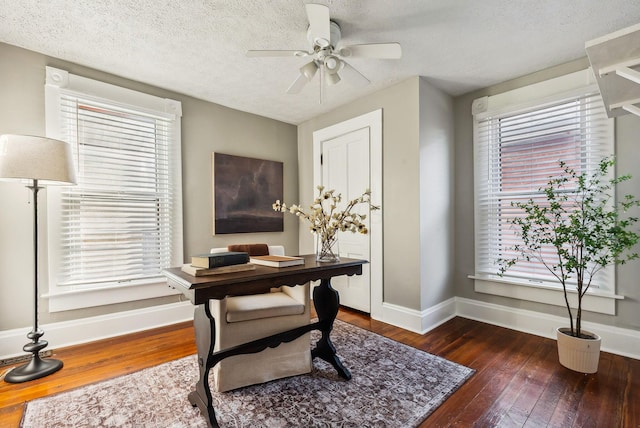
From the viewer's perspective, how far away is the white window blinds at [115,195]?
8.50 ft

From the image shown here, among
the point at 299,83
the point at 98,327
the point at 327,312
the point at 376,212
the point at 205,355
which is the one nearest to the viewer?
the point at 205,355

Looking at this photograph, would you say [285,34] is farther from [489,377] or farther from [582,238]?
[489,377]

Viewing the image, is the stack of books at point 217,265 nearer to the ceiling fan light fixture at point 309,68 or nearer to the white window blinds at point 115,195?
the ceiling fan light fixture at point 309,68

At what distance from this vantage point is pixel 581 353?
2.05 m

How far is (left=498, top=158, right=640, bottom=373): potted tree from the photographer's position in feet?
6.73

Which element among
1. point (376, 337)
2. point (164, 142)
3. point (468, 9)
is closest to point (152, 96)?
point (164, 142)

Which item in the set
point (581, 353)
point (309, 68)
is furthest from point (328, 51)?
point (581, 353)

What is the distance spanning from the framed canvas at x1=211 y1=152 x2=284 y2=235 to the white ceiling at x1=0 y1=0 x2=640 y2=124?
99 cm

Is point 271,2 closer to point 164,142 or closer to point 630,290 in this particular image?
point 164,142

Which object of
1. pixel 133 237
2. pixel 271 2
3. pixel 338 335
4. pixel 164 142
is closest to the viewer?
pixel 271 2

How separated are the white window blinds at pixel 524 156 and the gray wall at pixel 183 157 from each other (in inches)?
96.8

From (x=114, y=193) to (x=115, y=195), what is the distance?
0.02 metres

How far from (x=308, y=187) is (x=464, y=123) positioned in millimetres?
2113

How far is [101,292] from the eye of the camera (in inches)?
106
